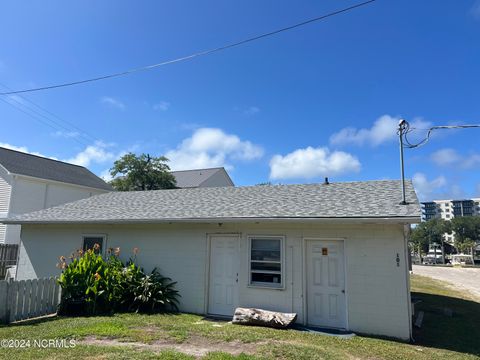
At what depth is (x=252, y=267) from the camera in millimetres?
10133

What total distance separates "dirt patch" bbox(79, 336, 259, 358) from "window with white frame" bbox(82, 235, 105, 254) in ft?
18.0

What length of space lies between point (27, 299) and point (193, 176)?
96.5 ft

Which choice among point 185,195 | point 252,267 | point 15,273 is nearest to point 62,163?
point 15,273

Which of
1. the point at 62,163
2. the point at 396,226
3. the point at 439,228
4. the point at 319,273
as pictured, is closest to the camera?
the point at 396,226

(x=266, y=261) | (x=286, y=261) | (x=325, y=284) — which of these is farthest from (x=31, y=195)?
(x=325, y=284)

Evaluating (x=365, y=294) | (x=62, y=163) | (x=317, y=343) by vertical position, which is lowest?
(x=317, y=343)

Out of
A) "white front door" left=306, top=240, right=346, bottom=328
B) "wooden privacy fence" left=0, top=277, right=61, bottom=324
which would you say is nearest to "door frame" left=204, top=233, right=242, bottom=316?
"white front door" left=306, top=240, right=346, bottom=328

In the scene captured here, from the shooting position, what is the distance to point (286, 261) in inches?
380

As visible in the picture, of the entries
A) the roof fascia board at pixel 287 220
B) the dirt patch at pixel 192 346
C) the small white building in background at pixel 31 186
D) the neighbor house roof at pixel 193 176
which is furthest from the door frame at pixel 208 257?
the neighbor house roof at pixel 193 176

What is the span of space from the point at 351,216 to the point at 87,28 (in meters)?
10.1

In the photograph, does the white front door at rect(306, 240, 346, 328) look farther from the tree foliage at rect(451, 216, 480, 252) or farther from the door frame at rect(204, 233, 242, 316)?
the tree foliage at rect(451, 216, 480, 252)

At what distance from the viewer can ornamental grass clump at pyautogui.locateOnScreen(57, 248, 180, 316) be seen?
9828mm

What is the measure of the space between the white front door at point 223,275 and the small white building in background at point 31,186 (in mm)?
16171

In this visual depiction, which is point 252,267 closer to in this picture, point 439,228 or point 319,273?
point 319,273
